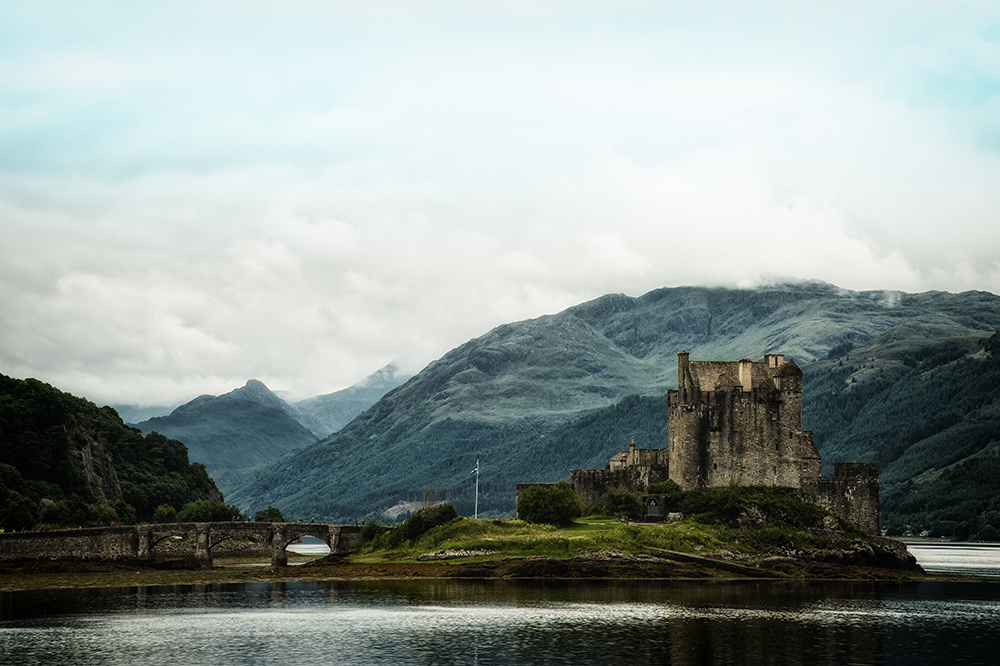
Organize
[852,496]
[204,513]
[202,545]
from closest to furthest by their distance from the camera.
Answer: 1. [852,496]
2. [202,545]
3. [204,513]

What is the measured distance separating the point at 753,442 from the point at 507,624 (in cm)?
5081

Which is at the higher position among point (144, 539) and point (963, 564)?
point (144, 539)

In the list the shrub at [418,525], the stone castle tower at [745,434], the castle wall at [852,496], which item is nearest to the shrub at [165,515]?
the shrub at [418,525]

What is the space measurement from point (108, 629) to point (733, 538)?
63196mm

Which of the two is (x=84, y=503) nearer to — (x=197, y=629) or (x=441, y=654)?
(x=197, y=629)

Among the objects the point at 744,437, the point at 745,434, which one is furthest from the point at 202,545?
the point at 745,434

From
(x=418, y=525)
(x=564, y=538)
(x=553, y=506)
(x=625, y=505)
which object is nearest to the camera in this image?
(x=564, y=538)

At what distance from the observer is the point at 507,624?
78.9 metres

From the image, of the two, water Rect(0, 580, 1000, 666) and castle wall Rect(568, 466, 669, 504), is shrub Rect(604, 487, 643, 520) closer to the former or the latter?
castle wall Rect(568, 466, 669, 504)

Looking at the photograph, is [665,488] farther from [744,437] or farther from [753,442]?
[753,442]

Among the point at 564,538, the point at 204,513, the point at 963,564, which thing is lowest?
the point at 963,564

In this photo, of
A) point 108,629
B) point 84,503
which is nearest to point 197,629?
point 108,629

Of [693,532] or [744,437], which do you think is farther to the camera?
[744,437]

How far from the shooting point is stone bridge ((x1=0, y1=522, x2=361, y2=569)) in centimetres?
12094
